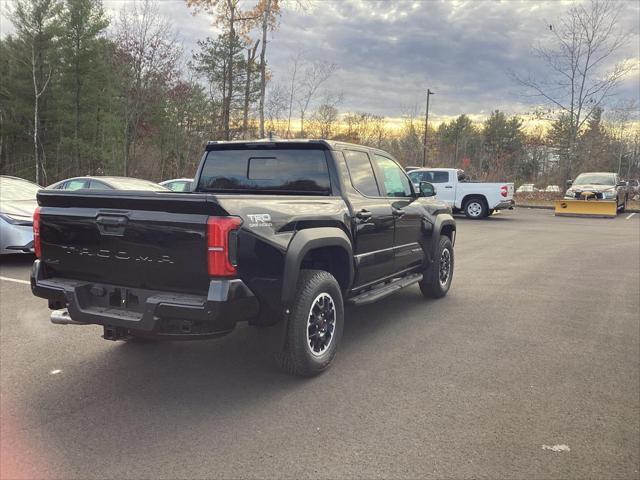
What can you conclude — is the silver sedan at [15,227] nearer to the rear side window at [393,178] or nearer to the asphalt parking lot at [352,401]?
the asphalt parking lot at [352,401]

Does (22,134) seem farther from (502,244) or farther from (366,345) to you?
(366,345)

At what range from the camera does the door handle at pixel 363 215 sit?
454cm

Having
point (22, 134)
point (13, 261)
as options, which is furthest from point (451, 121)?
point (13, 261)

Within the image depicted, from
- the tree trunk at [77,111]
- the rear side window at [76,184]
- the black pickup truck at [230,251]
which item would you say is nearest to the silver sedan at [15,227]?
the rear side window at [76,184]

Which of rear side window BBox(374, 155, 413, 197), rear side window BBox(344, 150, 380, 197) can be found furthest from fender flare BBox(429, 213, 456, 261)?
rear side window BBox(344, 150, 380, 197)

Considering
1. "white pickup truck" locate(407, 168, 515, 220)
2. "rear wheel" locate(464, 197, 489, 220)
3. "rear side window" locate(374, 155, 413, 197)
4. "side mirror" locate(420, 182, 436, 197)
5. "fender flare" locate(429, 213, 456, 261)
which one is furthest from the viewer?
"rear wheel" locate(464, 197, 489, 220)

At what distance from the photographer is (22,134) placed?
115 feet

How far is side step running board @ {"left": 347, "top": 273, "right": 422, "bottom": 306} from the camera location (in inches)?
182

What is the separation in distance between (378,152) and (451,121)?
90821 millimetres

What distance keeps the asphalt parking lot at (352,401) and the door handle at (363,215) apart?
1230 millimetres

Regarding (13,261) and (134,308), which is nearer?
(134,308)

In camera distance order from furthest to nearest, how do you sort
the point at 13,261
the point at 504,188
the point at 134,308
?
the point at 504,188 < the point at 13,261 < the point at 134,308

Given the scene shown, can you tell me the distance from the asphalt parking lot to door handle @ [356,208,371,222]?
1.23m

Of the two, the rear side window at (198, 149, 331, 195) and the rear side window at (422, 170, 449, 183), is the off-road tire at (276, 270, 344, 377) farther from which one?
the rear side window at (422, 170, 449, 183)
